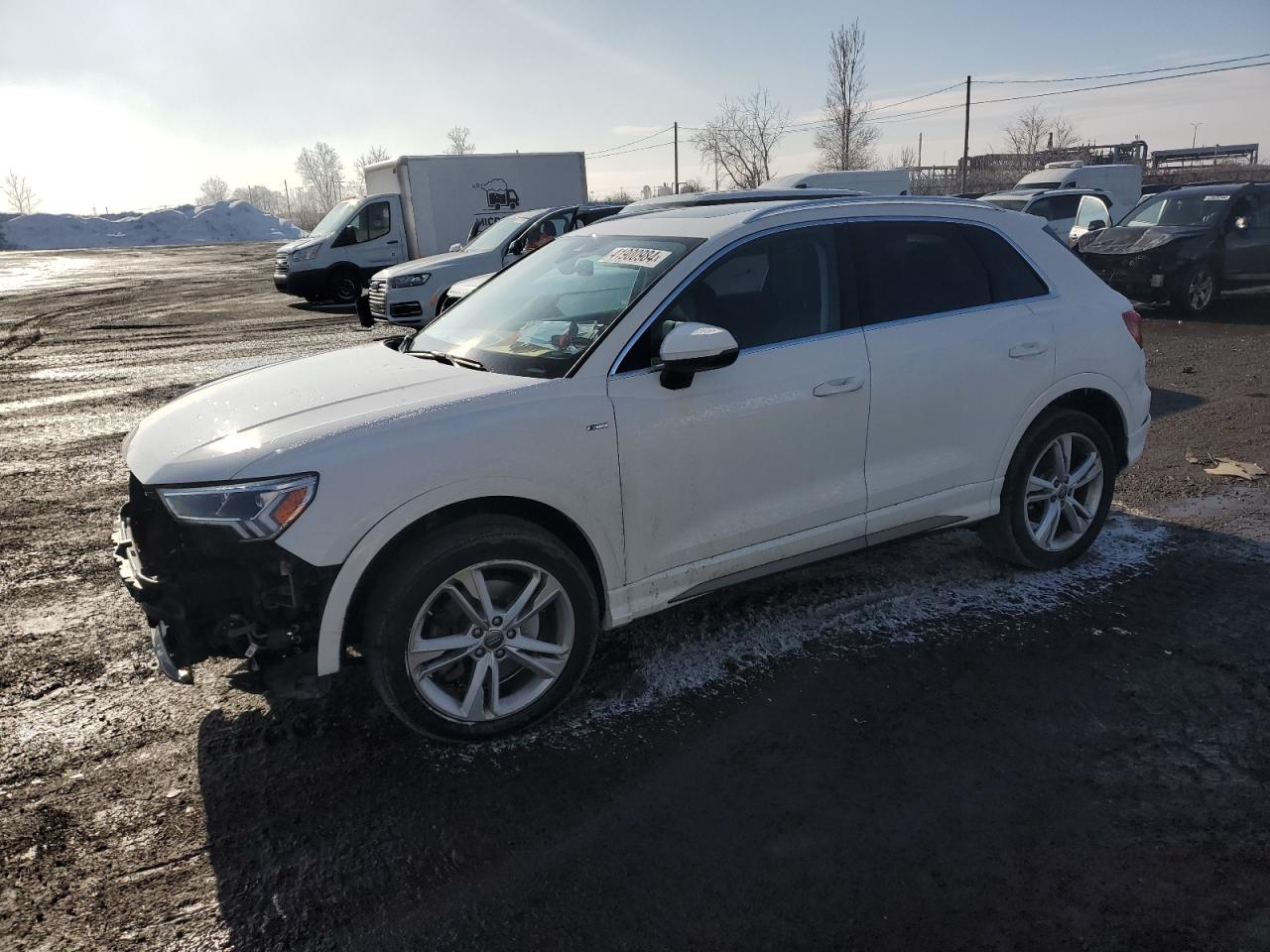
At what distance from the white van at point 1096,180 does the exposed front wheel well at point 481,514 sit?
2121cm

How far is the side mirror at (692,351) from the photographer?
323cm

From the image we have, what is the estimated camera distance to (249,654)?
2.88 meters

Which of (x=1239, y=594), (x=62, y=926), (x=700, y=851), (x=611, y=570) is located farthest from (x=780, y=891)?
(x=1239, y=594)

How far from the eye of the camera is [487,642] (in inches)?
125

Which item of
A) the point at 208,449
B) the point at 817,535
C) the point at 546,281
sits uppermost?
the point at 546,281

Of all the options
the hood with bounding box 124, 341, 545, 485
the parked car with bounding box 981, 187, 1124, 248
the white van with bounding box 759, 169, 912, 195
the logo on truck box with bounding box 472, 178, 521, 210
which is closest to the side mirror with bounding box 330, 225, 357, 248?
the logo on truck box with bounding box 472, 178, 521, 210

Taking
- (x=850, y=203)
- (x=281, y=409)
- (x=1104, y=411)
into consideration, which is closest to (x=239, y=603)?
(x=281, y=409)

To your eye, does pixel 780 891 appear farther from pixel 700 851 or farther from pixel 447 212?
pixel 447 212

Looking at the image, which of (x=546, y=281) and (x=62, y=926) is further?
(x=546, y=281)

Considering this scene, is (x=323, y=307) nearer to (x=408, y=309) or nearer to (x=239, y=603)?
(x=408, y=309)

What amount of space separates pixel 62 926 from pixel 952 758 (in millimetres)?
2764

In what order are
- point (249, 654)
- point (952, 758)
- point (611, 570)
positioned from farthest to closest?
1. point (611, 570)
2. point (952, 758)
3. point (249, 654)

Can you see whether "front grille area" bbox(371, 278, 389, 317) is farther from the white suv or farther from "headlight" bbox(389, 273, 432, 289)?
the white suv

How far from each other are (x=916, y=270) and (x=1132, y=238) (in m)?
11.6
